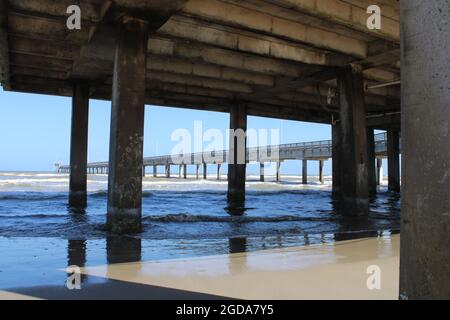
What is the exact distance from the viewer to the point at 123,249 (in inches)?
298

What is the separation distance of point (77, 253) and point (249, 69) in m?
10.3

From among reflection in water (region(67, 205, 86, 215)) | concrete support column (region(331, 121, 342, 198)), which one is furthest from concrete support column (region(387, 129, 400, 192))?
reflection in water (region(67, 205, 86, 215))

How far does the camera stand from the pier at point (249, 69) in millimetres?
2428

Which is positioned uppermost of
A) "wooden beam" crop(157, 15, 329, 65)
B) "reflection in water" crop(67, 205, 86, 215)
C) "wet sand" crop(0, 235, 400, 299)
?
"wooden beam" crop(157, 15, 329, 65)

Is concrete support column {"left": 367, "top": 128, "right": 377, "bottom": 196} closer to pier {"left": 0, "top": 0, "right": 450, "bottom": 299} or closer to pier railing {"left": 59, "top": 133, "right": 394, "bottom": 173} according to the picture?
pier {"left": 0, "top": 0, "right": 450, "bottom": 299}

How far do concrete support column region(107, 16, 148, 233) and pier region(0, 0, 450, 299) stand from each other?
2cm

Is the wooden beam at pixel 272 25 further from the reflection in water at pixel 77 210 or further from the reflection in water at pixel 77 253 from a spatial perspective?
the reflection in water at pixel 77 210

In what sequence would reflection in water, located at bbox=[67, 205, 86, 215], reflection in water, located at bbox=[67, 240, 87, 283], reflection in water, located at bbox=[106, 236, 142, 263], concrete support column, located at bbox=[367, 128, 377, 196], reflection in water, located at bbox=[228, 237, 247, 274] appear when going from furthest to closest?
concrete support column, located at bbox=[367, 128, 377, 196] → reflection in water, located at bbox=[67, 205, 86, 215] → reflection in water, located at bbox=[106, 236, 142, 263] → reflection in water, located at bbox=[67, 240, 87, 283] → reflection in water, located at bbox=[228, 237, 247, 274]

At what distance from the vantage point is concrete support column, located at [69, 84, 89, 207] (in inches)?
694

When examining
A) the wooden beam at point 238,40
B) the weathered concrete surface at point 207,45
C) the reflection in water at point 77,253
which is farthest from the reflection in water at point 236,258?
the wooden beam at point 238,40

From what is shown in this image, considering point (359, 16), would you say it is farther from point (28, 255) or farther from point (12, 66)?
point (12, 66)

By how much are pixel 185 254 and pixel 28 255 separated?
257cm

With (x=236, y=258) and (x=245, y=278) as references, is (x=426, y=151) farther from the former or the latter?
(x=236, y=258)

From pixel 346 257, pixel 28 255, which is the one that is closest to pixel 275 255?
pixel 346 257
